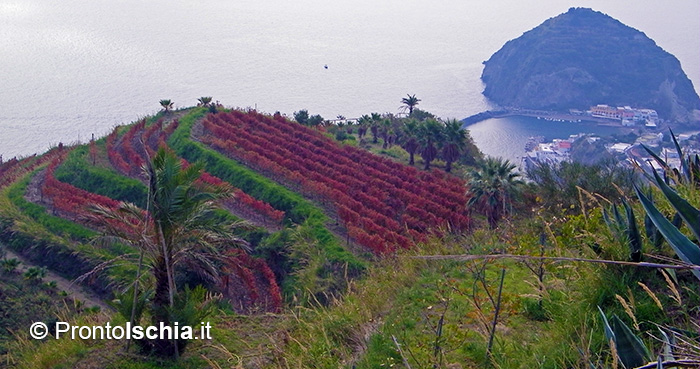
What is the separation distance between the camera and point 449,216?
1891 cm

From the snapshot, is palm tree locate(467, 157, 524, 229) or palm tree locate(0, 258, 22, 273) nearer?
palm tree locate(0, 258, 22, 273)

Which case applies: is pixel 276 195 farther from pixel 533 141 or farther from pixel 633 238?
pixel 533 141

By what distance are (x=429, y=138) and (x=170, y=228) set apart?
20.9 m

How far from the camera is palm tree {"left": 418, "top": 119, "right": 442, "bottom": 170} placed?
2634 centimetres

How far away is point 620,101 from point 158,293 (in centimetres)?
6651

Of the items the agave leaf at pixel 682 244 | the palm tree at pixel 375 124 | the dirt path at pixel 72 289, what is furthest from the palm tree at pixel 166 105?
the agave leaf at pixel 682 244

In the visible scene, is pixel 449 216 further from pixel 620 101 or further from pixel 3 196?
pixel 620 101

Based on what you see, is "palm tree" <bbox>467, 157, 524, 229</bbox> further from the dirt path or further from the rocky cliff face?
the rocky cliff face

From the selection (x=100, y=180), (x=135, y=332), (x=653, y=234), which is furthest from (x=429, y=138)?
(x=653, y=234)

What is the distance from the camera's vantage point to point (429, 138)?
2645 centimetres

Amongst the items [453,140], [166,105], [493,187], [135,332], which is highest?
[166,105]

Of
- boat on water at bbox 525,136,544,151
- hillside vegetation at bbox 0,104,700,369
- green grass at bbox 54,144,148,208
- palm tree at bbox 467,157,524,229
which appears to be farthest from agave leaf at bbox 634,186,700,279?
boat on water at bbox 525,136,544,151

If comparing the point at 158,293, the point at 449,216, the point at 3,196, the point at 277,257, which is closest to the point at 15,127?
the point at 3,196

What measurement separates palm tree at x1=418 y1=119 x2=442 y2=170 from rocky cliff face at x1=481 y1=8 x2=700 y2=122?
3509 cm
